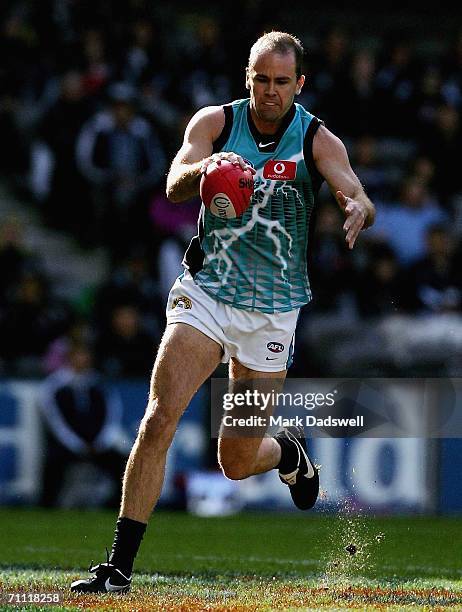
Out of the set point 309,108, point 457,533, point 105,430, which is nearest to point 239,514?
point 105,430

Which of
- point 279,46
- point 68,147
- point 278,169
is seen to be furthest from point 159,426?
point 68,147

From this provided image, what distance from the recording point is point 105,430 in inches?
523

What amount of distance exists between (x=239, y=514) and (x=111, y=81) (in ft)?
18.2

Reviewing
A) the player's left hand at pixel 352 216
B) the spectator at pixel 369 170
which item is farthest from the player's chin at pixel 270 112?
the spectator at pixel 369 170

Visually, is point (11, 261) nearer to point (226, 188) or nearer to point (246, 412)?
point (246, 412)

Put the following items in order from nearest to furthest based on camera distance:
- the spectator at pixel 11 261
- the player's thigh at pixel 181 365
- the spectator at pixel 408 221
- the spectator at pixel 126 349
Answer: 1. the player's thigh at pixel 181 365
2. the spectator at pixel 126 349
3. the spectator at pixel 11 261
4. the spectator at pixel 408 221

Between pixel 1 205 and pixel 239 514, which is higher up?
pixel 1 205

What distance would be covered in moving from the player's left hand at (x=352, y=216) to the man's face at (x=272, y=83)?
23.1 inches

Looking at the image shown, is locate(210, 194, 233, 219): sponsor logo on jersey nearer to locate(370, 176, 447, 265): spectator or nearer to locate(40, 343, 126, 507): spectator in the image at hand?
locate(40, 343, 126, 507): spectator

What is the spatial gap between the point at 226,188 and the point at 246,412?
1.63 m

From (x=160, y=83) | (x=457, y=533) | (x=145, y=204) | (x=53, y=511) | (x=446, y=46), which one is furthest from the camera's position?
(x=446, y=46)

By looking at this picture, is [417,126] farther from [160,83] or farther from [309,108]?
[160,83]

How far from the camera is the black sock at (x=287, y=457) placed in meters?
8.15

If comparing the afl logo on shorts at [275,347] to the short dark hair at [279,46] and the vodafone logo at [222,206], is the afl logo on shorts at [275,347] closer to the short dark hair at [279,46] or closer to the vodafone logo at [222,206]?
the vodafone logo at [222,206]
